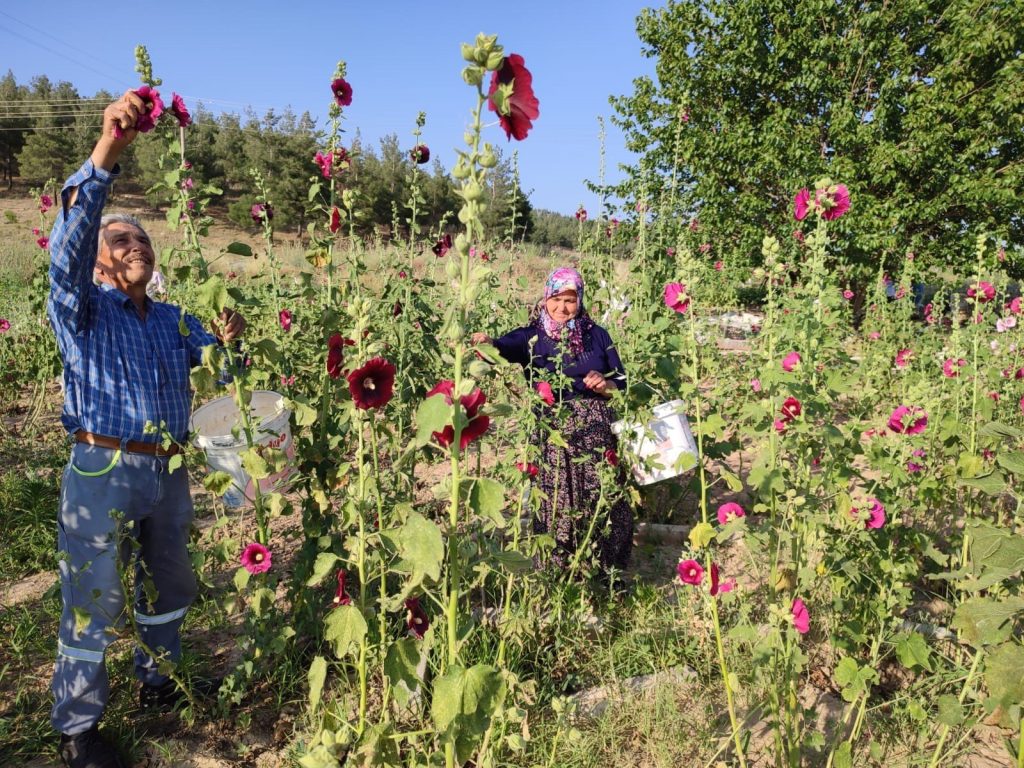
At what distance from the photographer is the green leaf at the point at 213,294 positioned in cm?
169

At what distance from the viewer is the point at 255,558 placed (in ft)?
6.33

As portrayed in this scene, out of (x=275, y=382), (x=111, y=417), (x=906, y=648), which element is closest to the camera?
(x=906, y=648)

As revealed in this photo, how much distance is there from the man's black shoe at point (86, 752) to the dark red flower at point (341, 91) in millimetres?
2278

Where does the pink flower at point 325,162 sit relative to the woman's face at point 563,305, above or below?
above

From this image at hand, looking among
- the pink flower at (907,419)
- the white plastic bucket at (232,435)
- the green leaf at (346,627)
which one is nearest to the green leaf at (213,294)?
the white plastic bucket at (232,435)

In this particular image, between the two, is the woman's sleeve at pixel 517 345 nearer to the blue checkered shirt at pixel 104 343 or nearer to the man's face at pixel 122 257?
the blue checkered shirt at pixel 104 343

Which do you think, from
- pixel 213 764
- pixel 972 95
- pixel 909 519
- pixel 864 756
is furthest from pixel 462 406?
pixel 972 95

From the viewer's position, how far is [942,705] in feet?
4.89

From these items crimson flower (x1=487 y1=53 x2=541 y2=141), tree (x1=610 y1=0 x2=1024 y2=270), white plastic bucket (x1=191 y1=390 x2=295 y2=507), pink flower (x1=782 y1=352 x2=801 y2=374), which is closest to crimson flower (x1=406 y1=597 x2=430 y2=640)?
white plastic bucket (x1=191 y1=390 x2=295 y2=507)

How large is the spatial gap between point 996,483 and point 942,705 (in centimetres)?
63

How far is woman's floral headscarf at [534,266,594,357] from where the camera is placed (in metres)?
2.85

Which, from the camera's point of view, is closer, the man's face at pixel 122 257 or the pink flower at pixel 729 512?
the pink flower at pixel 729 512

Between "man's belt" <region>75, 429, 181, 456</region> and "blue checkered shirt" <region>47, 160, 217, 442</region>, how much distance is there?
2cm

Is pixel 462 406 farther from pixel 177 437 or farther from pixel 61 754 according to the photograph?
pixel 61 754
